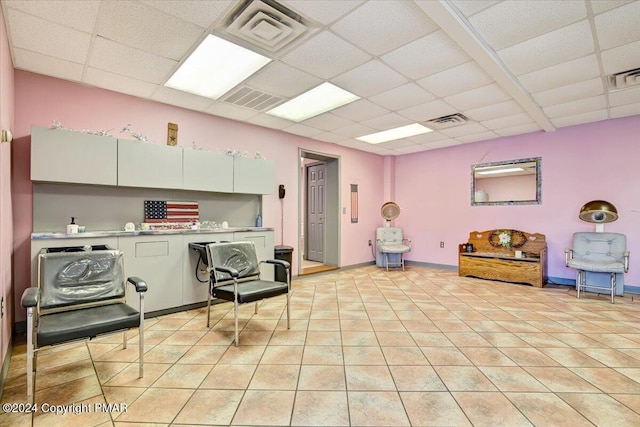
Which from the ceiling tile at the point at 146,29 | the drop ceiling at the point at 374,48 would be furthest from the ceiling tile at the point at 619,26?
the ceiling tile at the point at 146,29

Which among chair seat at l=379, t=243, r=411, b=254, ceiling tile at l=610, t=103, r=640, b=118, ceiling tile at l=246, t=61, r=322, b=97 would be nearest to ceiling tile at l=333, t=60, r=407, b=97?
ceiling tile at l=246, t=61, r=322, b=97

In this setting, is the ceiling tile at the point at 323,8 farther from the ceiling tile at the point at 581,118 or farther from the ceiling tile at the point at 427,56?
the ceiling tile at the point at 581,118

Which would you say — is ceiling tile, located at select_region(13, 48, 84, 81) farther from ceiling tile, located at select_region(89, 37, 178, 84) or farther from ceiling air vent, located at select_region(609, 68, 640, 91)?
ceiling air vent, located at select_region(609, 68, 640, 91)

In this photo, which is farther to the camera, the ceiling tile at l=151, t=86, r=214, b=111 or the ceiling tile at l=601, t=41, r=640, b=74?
the ceiling tile at l=151, t=86, r=214, b=111

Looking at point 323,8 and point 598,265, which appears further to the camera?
point 598,265

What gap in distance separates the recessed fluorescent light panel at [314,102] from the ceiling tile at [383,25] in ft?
3.27

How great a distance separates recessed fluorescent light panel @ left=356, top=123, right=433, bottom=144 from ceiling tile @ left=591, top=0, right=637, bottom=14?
2.90 m

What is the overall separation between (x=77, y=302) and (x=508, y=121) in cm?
613

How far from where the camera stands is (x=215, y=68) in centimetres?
335

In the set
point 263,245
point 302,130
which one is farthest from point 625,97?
point 263,245

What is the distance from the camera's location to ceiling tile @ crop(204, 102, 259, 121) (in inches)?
169

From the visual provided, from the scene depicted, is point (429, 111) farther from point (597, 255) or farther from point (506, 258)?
point (597, 255)

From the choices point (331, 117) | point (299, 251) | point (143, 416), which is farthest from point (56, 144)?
point (299, 251)

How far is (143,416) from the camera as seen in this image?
1788mm
